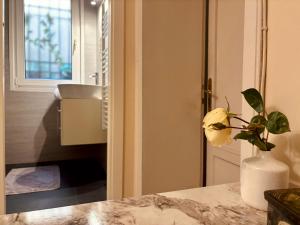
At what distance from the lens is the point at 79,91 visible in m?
2.40

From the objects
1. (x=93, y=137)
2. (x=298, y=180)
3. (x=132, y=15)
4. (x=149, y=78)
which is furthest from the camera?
(x=93, y=137)

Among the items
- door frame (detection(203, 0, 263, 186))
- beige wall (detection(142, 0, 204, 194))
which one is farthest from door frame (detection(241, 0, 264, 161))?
beige wall (detection(142, 0, 204, 194))

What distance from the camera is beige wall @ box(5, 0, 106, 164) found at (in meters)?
2.98

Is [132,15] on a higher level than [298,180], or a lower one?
higher

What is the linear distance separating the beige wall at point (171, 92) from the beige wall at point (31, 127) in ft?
5.04

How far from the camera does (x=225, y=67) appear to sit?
1508 mm

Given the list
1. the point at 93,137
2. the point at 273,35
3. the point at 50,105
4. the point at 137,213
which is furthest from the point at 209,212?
the point at 50,105

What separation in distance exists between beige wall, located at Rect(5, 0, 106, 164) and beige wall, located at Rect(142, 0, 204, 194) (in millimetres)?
1537

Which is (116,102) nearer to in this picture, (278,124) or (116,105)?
(116,105)

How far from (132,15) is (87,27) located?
1746mm

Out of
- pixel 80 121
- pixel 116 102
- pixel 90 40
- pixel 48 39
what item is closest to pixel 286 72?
pixel 116 102

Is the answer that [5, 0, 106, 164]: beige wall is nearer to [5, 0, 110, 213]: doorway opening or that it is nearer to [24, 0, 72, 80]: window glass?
[5, 0, 110, 213]: doorway opening

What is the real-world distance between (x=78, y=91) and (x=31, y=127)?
109 cm

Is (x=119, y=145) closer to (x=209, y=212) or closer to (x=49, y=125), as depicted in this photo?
(x=209, y=212)
